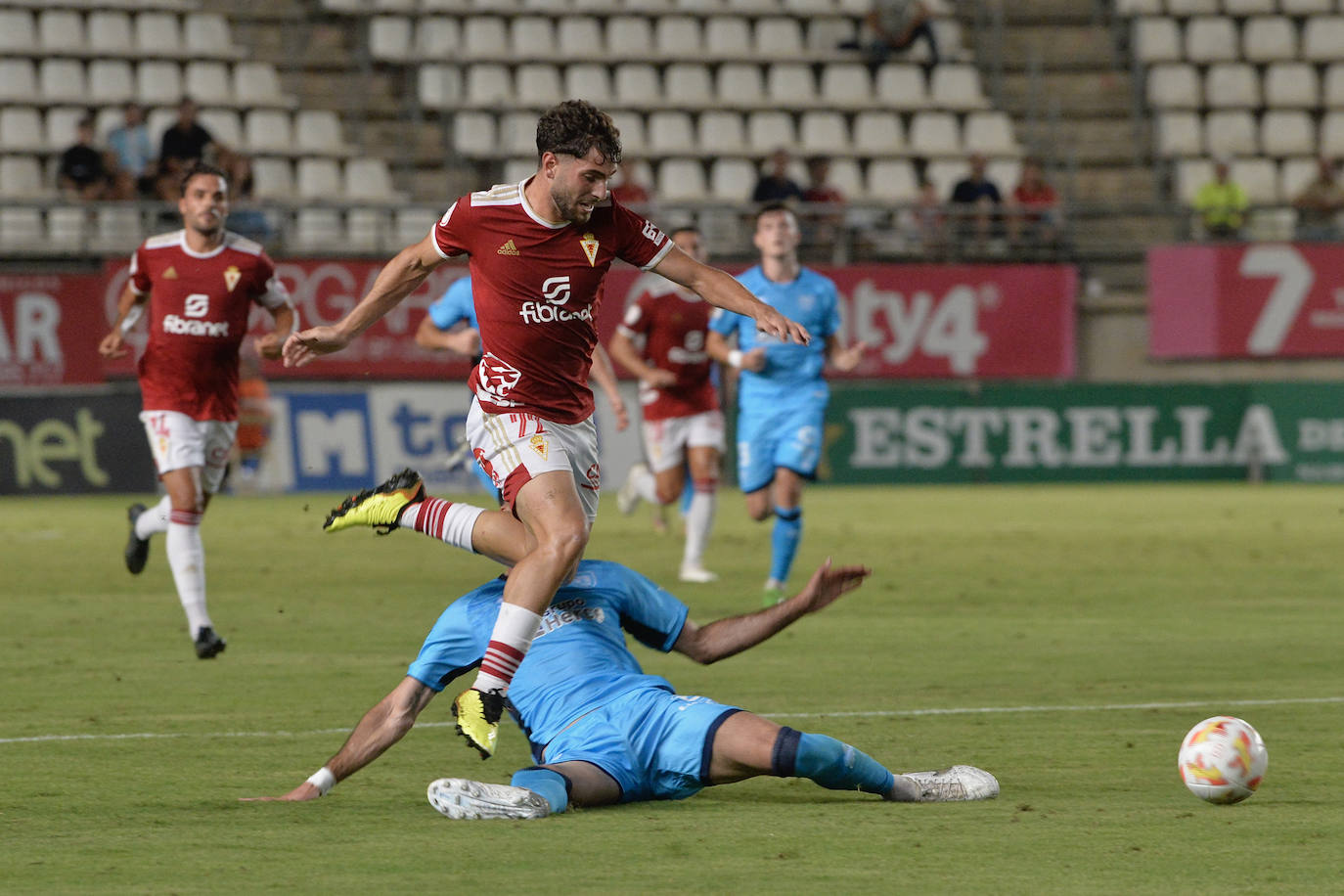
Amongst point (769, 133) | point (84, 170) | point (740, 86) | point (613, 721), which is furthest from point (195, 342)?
point (740, 86)

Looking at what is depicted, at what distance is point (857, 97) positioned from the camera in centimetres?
2903

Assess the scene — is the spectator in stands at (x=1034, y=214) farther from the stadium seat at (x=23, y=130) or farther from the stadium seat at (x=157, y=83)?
the stadium seat at (x=23, y=130)

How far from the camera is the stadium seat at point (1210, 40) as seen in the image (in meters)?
30.1

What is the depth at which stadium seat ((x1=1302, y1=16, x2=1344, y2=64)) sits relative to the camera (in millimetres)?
30141

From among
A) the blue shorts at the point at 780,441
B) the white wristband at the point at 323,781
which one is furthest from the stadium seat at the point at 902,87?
the white wristband at the point at 323,781

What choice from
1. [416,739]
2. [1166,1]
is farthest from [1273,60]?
[416,739]

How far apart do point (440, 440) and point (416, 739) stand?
52.8ft

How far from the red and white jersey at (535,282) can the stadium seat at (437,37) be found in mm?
21498

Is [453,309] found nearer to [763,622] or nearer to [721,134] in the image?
[763,622]

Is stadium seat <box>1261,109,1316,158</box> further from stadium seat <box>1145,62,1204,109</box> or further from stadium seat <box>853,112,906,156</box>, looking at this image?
stadium seat <box>853,112,906,156</box>

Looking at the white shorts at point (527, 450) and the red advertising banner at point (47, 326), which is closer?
the white shorts at point (527, 450)

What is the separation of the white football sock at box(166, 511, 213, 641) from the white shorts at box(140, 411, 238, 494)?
22 cm

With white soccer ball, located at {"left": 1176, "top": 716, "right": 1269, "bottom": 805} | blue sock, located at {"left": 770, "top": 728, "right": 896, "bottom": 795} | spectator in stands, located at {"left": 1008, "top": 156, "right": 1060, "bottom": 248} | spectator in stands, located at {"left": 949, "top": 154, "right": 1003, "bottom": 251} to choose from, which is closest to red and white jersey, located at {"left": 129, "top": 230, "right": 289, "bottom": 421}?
blue sock, located at {"left": 770, "top": 728, "right": 896, "bottom": 795}

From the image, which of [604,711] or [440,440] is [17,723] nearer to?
[604,711]
